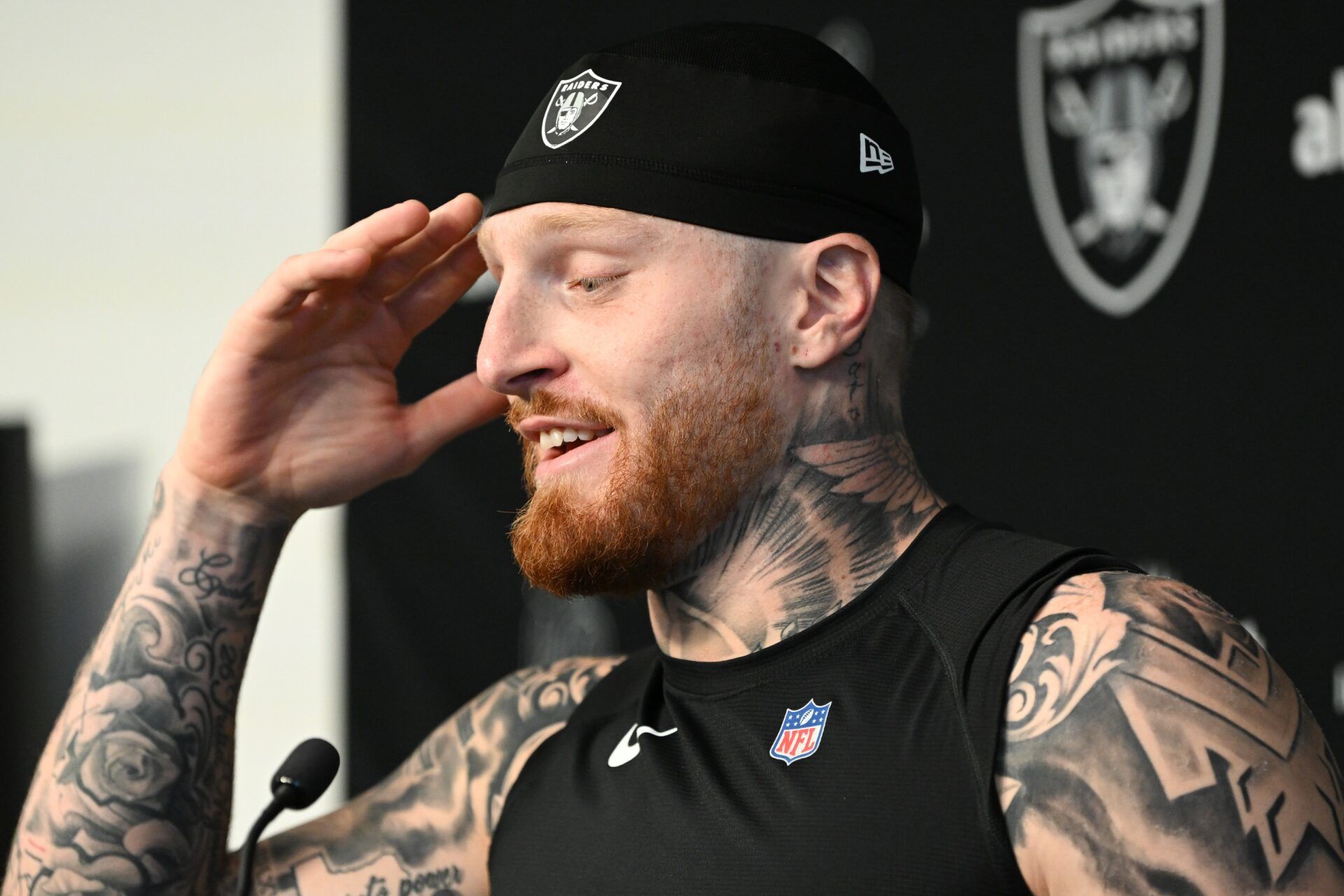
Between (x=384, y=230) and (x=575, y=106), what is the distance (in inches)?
7.8

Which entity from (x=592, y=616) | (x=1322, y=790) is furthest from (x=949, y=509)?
(x=592, y=616)

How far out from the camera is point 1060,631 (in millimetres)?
930

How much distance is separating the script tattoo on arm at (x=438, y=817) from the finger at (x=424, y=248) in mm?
405

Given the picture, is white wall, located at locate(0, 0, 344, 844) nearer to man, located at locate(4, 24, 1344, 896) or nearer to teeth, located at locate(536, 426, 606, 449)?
man, located at locate(4, 24, 1344, 896)

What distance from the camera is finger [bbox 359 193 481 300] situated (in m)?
1.34

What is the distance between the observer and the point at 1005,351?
1.90 m

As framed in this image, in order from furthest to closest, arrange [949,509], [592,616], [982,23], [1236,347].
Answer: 1. [592,616]
2. [982,23]
3. [1236,347]
4. [949,509]

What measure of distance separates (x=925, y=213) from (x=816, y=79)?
82 centimetres

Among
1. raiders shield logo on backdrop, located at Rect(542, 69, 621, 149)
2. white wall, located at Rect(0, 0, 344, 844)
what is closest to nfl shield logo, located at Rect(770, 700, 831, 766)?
raiders shield logo on backdrop, located at Rect(542, 69, 621, 149)

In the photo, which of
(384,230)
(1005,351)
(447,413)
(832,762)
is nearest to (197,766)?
(447,413)

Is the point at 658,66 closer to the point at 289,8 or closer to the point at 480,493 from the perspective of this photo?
the point at 480,493

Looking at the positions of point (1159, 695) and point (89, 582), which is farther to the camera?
point (89, 582)

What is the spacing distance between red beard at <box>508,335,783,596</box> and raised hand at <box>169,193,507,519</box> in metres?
0.28

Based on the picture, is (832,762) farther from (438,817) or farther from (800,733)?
(438,817)
